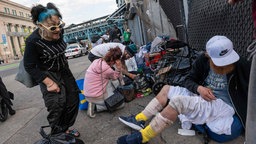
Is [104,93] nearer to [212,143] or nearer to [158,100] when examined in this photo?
[158,100]

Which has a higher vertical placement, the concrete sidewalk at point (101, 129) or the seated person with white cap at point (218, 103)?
the seated person with white cap at point (218, 103)

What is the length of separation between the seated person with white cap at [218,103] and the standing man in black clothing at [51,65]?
0.89 metres

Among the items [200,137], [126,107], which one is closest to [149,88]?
[126,107]

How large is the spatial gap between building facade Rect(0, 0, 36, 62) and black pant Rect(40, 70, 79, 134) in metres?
54.6

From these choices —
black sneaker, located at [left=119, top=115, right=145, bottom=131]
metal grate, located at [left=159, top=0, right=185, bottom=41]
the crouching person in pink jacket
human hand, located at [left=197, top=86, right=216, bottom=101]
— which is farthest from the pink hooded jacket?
metal grate, located at [left=159, top=0, right=185, bottom=41]

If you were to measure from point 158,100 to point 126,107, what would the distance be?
1.49 metres

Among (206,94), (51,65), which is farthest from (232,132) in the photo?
(51,65)

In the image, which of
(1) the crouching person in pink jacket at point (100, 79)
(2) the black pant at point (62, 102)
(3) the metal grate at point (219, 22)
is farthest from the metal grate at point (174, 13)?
(2) the black pant at point (62, 102)

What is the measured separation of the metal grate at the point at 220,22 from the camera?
3.04m

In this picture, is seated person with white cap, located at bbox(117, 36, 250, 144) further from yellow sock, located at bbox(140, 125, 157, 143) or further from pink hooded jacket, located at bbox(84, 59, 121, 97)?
pink hooded jacket, located at bbox(84, 59, 121, 97)

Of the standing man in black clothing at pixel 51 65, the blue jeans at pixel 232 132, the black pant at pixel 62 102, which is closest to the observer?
the blue jeans at pixel 232 132

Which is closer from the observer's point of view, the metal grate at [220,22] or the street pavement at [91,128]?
the street pavement at [91,128]

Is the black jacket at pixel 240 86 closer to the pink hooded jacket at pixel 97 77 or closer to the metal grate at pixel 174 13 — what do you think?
the pink hooded jacket at pixel 97 77

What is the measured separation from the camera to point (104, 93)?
412cm
